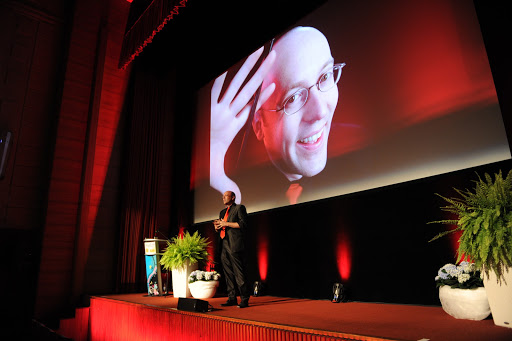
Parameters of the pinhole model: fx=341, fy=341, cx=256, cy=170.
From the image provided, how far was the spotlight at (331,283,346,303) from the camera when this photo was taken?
12.0 ft

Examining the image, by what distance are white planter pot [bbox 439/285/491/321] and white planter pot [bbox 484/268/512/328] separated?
14cm

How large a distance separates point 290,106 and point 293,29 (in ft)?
3.90

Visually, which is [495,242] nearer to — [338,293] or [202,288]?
[338,293]

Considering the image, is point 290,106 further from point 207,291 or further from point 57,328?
point 57,328

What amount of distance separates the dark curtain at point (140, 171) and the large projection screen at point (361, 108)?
1212mm

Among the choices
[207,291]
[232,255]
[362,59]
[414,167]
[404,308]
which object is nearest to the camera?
[404,308]

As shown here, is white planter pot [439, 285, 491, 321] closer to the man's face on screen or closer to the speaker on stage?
the speaker on stage

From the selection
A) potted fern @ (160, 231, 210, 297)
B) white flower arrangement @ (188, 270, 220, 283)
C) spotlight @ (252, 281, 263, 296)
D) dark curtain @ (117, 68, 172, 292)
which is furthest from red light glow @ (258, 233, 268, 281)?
dark curtain @ (117, 68, 172, 292)

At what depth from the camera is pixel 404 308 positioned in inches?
120

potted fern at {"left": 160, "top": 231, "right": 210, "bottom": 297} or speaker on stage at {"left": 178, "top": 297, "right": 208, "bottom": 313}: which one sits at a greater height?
potted fern at {"left": 160, "top": 231, "right": 210, "bottom": 297}

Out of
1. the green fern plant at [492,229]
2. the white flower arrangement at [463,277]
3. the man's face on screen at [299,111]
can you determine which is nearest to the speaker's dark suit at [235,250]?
the man's face on screen at [299,111]

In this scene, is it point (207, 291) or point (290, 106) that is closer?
point (207, 291)

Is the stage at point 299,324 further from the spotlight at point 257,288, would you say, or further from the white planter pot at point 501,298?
the spotlight at point 257,288

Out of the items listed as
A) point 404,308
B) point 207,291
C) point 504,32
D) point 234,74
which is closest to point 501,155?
point 504,32
